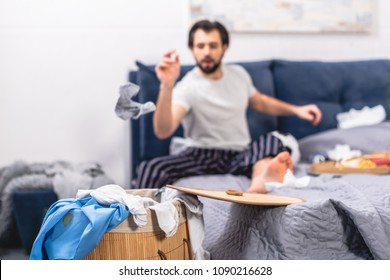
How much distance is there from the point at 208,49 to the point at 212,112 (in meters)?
0.17

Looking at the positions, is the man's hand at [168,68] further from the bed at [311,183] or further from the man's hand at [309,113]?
the man's hand at [309,113]

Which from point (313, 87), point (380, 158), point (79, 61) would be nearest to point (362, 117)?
point (313, 87)

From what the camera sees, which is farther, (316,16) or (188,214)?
(316,16)

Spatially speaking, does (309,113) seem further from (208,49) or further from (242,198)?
(242,198)

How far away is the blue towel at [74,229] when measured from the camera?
92 cm

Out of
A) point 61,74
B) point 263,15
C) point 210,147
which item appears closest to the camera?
point 210,147

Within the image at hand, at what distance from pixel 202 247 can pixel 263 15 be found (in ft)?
3.40

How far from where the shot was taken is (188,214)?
1.08 m

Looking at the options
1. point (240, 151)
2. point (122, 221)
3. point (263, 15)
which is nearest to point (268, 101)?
point (240, 151)

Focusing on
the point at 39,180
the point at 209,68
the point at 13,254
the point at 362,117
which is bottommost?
the point at 13,254

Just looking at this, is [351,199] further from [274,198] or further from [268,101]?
[268,101]

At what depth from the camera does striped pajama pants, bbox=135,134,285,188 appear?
1533 mm

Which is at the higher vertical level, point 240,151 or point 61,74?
point 61,74

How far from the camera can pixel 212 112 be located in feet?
5.44
